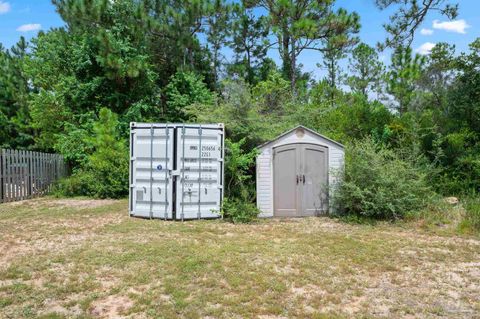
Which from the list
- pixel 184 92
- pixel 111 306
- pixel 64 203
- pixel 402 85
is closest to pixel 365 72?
pixel 402 85

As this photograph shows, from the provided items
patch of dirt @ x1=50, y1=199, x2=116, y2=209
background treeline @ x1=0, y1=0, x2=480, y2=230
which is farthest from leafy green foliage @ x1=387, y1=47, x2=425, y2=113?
patch of dirt @ x1=50, y1=199, x2=116, y2=209

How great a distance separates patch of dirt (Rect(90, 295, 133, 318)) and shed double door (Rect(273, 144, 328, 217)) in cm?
472

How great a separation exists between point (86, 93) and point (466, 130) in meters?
12.8

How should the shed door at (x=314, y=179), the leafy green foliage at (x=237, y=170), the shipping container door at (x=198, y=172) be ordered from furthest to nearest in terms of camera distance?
1. the shed door at (x=314, y=179)
2. the leafy green foliage at (x=237, y=170)
3. the shipping container door at (x=198, y=172)

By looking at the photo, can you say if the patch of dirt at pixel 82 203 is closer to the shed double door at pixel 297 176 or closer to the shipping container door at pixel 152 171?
the shipping container door at pixel 152 171

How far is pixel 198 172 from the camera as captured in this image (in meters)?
7.56

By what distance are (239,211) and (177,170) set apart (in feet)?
4.93

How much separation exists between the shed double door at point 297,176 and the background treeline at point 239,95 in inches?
24.6

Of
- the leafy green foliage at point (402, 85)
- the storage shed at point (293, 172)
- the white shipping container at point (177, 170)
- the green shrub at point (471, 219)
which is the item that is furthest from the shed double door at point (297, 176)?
the leafy green foliage at point (402, 85)

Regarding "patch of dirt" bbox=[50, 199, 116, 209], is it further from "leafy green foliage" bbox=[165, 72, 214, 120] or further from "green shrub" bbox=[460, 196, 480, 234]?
"green shrub" bbox=[460, 196, 480, 234]

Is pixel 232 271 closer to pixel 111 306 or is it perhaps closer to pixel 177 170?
pixel 111 306

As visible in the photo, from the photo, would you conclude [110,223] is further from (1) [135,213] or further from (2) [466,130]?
(2) [466,130]

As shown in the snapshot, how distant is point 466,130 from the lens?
35.8 ft

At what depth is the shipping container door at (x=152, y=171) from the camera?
295 inches
